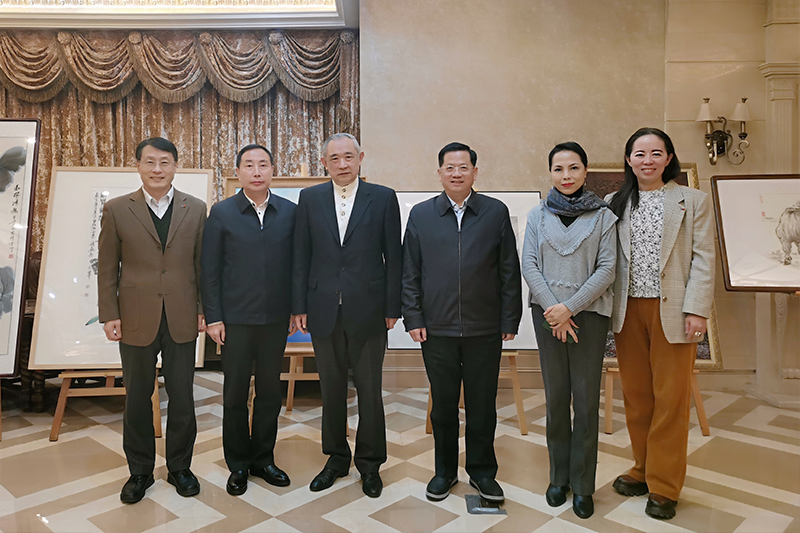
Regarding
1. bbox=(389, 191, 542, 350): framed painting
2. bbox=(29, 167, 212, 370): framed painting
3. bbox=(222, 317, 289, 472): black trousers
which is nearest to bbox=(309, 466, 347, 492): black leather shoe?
bbox=(222, 317, 289, 472): black trousers

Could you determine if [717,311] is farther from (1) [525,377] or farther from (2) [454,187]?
(2) [454,187]

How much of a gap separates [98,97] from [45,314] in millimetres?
2712

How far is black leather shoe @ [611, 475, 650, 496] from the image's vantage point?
2527 mm

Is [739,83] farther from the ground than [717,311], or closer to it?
farther from the ground

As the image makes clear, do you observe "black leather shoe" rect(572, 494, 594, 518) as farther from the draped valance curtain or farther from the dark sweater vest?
the draped valance curtain

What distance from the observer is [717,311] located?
447 cm

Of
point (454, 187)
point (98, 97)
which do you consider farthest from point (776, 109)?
point (98, 97)

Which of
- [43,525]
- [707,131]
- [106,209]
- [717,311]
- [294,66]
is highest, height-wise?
[294,66]

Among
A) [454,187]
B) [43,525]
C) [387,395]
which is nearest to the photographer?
[43,525]

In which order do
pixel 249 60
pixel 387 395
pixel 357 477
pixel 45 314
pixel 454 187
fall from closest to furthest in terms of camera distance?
pixel 454 187 < pixel 357 477 < pixel 45 314 < pixel 387 395 < pixel 249 60

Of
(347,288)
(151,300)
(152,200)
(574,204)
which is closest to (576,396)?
(574,204)

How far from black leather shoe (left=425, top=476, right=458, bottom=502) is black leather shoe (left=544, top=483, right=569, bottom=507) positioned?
452 millimetres

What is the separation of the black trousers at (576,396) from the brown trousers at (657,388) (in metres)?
0.18

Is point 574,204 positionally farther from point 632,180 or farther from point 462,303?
point 462,303
